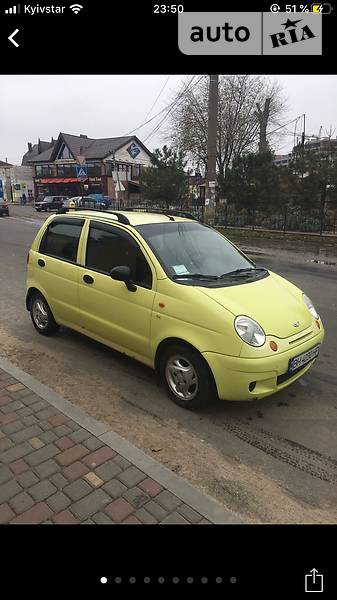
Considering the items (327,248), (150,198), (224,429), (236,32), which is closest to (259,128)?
(150,198)

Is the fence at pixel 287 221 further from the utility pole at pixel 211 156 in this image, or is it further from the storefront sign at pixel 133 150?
the storefront sign at pixel 133 150

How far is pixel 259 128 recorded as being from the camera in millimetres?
36312

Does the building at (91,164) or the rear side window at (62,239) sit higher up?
the building at (91,164)

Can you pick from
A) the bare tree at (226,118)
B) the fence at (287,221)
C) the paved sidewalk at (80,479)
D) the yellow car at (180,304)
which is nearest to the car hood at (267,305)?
the yellow car at (180,304)

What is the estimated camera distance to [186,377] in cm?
359

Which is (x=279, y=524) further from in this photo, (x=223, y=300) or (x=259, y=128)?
(x=259, y=128)

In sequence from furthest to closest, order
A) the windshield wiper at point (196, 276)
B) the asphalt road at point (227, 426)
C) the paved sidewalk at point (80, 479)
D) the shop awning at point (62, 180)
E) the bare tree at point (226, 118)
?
the shop awning at point (62, 180), the bare tree at point (226, 118), the windshield wiper at point (196, 276), the asphalt road at point (227, 426), the paved sidewalk at point (80, 479)

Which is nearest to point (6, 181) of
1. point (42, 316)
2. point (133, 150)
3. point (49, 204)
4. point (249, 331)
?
point (133, 150)

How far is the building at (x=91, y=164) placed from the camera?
52.5 m

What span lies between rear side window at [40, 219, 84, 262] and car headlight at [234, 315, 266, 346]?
7.53ft

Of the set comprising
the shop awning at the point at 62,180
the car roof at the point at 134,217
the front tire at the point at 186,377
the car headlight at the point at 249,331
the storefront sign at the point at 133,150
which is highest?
the storefront sign at the point at 133,150

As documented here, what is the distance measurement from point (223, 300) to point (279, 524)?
1.69m

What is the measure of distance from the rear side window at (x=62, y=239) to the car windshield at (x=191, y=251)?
0.99m

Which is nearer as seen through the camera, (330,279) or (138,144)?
(330,279)
